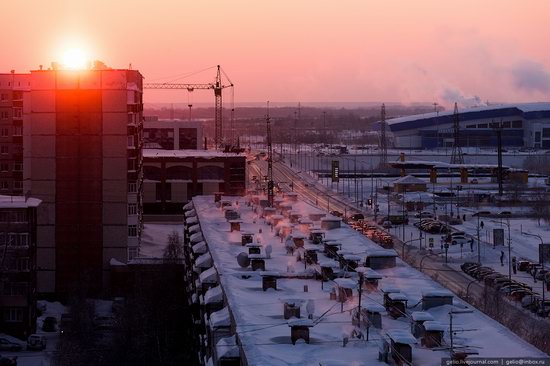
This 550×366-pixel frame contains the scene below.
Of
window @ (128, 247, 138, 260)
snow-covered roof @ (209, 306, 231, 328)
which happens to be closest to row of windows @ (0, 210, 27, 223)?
window @ (128, 247, 138, 260)

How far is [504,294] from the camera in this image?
10719 mm

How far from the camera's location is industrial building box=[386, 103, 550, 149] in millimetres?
38656

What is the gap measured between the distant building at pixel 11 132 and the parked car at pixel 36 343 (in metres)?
5.75

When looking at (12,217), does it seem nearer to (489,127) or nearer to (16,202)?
(16,202)

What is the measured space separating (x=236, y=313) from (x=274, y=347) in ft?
2.89

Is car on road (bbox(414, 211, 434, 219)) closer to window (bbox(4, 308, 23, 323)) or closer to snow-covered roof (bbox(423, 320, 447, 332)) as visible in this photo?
window (bbox(4, 308, 23, 323))

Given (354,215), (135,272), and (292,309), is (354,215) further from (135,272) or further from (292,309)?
(292,309)

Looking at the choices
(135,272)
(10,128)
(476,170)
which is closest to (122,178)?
(135,272)

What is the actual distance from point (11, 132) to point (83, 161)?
149 inches

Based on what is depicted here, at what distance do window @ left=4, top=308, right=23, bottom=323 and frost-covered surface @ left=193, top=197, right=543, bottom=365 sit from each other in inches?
126

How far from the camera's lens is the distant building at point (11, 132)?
16.0m

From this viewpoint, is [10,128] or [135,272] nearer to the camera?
[135,272]

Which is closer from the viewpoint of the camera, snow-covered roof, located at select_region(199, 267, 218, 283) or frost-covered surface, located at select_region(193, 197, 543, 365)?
frost-covered surface, located at select_region(193, 197, 543, 365)

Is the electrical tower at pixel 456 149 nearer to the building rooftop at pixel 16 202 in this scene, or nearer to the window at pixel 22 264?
the building rooftop at pixel 16 202
